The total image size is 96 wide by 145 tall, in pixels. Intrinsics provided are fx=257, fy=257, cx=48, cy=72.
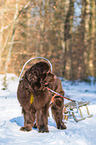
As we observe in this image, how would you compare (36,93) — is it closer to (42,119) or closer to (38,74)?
(38,74)

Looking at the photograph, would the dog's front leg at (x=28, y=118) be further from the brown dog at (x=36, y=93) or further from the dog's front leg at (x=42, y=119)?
the dog's front leg at (x=42, y=119)

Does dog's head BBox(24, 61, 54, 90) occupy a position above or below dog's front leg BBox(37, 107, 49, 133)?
above

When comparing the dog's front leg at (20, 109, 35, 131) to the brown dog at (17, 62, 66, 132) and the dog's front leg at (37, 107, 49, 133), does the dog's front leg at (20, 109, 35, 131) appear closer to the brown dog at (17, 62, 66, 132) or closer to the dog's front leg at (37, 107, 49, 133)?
the brown dog at (17, 62, 66, 132)

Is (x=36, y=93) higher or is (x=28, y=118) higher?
(x=36, y=93)

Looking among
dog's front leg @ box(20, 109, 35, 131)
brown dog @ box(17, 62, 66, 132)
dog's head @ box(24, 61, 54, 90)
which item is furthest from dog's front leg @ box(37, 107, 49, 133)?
dog's head @ box(24, 61, 54, 90)

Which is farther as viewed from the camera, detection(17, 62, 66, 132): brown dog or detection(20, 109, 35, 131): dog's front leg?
detection(20, 109, 35, 131): dog's front leg

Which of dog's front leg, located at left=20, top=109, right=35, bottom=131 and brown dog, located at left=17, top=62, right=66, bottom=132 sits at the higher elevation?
brown dog, located at left=17, top=62, right=66, bottom=132

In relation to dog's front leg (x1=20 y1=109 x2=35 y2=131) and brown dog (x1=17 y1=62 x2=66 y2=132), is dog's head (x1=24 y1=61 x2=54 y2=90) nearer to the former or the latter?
brown dog (x1=17 y1=62 x2=66 y2=132)

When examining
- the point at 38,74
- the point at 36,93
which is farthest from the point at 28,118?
the point at 38,74

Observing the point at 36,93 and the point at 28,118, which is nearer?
the point at 36,93

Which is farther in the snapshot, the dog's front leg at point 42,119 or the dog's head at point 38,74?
the dog's front leg at point 42,119

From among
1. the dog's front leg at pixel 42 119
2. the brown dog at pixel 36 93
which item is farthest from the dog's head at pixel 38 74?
the dog's front leg at pixel 42 119

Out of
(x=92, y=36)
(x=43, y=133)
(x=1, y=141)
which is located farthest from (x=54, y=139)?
(x=92, y=36)

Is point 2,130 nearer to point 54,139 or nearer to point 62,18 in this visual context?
point 54,139
